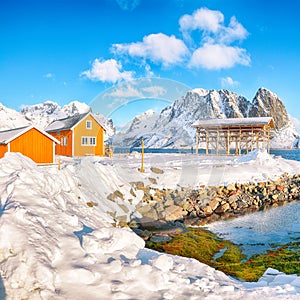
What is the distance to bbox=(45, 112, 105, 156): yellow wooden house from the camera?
30.7 meters

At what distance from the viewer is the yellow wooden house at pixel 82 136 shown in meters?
30.7

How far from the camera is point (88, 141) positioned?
3167 cm

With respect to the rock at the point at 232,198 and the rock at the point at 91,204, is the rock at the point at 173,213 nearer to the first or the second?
the rock at the point at 91,204

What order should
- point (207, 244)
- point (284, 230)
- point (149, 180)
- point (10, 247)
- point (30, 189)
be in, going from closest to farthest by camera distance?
1. point (10, 247)
2. point (30, 189)
3. point (207, 244)
4. point (284, 230)
5. point (149, 180)

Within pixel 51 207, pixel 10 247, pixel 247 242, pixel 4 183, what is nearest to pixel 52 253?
pixel 10 247

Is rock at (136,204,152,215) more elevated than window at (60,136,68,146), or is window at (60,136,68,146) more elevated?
window at (60,136,68,146)

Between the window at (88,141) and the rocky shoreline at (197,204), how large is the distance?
1588 centimetres

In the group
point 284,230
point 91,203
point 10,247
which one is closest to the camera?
point 10,247

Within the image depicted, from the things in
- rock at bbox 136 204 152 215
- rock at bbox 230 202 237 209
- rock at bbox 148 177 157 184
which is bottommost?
rock at bbox 230 202 237 209

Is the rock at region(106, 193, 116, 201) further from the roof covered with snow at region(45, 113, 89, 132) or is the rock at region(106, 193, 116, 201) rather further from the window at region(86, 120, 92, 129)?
the window at region(86, 120, 92, 129)

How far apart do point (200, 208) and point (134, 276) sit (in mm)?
Result: 11800

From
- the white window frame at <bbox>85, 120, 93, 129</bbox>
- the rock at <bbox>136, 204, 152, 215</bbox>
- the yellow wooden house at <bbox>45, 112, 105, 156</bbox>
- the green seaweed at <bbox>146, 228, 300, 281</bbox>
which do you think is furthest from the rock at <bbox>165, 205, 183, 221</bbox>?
the white window frame at <bbox>85, 120, 93, 129</bbox>

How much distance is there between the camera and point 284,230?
1367cm

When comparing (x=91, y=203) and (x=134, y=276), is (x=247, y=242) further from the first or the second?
(x=134, y=276)
